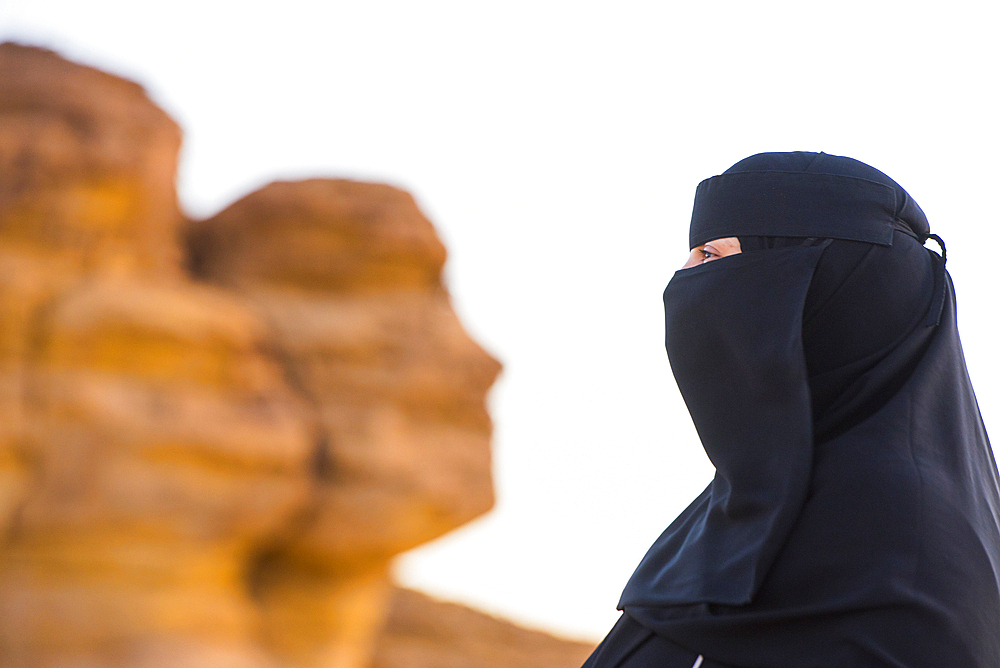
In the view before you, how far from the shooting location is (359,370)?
917 centimetres

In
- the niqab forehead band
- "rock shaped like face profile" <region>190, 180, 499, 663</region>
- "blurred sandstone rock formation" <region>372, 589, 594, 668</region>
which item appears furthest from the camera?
"blurred sandstone rock formation" <region>372, 589, 594, 668</region>

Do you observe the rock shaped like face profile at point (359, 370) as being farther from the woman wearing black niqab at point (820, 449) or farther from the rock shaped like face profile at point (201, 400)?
the woman wearing black niqab at point (820, 449)

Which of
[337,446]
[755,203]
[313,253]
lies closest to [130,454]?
[337,446]

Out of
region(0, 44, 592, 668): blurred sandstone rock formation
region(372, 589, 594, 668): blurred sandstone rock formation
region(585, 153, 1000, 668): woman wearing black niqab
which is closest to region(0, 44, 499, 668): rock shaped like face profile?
region(0, 44, 592, 668): blurred sandstone rock formation

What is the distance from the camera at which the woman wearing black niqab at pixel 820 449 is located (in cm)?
126

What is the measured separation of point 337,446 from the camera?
8922 mm

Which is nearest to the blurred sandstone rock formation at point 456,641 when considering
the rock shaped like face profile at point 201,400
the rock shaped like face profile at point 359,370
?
the rock shaped like face profile at point 201,400

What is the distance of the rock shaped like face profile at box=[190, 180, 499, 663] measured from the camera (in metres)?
8.90

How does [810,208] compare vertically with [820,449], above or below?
above

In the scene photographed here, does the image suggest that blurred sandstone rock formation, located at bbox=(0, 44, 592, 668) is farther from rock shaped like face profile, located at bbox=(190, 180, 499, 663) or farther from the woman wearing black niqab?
the woman wearing black niqab

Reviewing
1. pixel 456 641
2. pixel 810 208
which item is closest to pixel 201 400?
pixel 810 208

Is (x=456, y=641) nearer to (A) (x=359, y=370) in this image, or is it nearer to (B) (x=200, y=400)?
(A) (x=359, y=370)

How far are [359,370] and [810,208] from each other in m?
7.81

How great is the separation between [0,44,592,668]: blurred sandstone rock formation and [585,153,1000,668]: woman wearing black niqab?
6.60 meters
